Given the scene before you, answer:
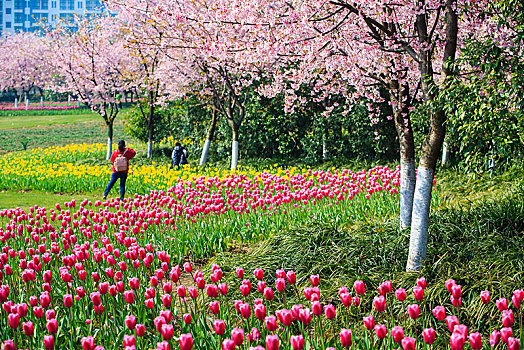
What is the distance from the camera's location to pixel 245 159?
18.1 metres

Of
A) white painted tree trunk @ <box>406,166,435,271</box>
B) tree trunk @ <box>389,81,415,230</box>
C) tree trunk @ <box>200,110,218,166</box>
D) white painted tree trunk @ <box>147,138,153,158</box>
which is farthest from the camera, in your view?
white painted tree trunk @ <box>147,138,153,158</box>

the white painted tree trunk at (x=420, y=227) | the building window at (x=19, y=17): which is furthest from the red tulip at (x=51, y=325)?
the building window at (x=19, y=17)

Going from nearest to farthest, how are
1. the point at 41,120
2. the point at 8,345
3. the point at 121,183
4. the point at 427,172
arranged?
1. the point at 8,345
2. the point at 427,172
3. the point at 121,183
4. the point at 41,120

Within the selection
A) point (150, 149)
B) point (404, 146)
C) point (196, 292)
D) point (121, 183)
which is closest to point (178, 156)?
point (150, 149)

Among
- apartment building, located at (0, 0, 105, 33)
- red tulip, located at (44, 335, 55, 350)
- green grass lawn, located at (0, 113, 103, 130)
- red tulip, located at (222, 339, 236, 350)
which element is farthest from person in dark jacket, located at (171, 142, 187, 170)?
apartment building, located at (0, 0, 105, 33)

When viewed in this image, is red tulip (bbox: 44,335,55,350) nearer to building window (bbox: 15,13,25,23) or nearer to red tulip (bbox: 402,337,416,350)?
red tulip (bbox: 402,337,416,350)

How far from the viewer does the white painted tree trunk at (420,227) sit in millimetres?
5141

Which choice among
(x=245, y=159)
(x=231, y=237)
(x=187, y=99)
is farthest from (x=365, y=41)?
(x=187, y=99)

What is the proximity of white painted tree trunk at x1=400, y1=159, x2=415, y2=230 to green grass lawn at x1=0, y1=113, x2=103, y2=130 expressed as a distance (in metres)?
40.6

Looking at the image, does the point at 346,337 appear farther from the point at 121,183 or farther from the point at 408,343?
the point at 121,183

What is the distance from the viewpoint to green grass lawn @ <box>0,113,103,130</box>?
143 ft

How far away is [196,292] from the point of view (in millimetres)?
3764

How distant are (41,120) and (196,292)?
159ft

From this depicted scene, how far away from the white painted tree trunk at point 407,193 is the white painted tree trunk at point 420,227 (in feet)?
4.60
